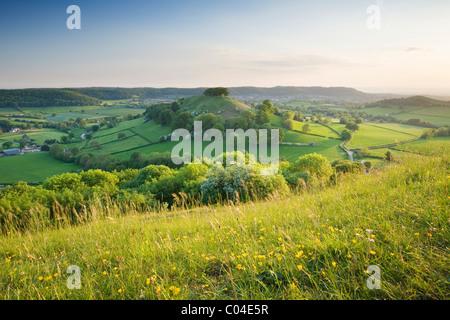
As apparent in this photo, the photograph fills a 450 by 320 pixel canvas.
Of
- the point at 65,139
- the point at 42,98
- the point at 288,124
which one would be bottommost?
the point at 65,139

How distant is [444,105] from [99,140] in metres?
125

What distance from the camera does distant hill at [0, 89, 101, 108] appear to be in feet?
398

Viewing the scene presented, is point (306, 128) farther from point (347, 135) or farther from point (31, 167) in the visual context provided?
point (31, 167)

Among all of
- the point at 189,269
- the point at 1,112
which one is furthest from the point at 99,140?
the point at 189,269

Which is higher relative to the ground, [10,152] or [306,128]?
[306,128]

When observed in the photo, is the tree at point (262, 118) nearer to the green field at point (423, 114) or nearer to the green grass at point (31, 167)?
the green field at point (423, 114)

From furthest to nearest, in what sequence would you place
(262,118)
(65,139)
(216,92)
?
1. (216,92)
2. (262,118)
3. (65,139)

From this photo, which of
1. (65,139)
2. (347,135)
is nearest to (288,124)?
(347,135)

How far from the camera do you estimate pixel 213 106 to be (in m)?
124

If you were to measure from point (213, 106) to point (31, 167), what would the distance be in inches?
3310

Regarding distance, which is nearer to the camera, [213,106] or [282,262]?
[282,262]

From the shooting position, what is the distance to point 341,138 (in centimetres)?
7781
